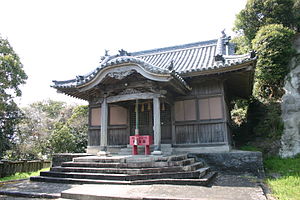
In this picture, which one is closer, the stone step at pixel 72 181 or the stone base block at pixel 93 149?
the stone step at pixel 72 181

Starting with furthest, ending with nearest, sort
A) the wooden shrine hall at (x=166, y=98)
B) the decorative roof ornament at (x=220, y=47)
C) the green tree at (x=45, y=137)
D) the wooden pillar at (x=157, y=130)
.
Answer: the green tree at (x=45, y=137) < the decorative roof ornament at (x=220, y=47) < the wooden shrine hall at (x=166, y=98) < the wooden pillar at (x=157, y=130)

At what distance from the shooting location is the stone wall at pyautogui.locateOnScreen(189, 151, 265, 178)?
27.8ft

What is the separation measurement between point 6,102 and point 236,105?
18359 mm

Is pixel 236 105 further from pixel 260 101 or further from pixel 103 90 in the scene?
pixel 103 90

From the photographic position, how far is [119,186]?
6.52m

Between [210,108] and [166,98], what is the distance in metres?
2.14

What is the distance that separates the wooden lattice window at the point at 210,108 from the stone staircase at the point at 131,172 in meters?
2.43

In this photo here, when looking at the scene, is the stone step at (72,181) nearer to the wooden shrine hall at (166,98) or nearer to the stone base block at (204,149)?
the wooden shrine hall at (166,98)

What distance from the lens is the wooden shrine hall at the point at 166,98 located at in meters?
9.12

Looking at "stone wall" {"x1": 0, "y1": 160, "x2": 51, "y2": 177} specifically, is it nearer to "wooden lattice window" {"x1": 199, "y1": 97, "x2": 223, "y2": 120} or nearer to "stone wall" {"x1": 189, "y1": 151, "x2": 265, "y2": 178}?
"stone wall" {"x1": 189, "y1": 151, "x2": 265, "y2": 178}

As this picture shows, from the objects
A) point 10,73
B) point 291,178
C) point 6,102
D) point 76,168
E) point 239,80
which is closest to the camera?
point 291,178

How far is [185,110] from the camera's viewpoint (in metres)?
10.6

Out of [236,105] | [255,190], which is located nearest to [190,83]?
[255,190]

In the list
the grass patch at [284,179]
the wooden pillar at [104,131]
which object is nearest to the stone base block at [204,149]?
the grass patch at [284,179]
